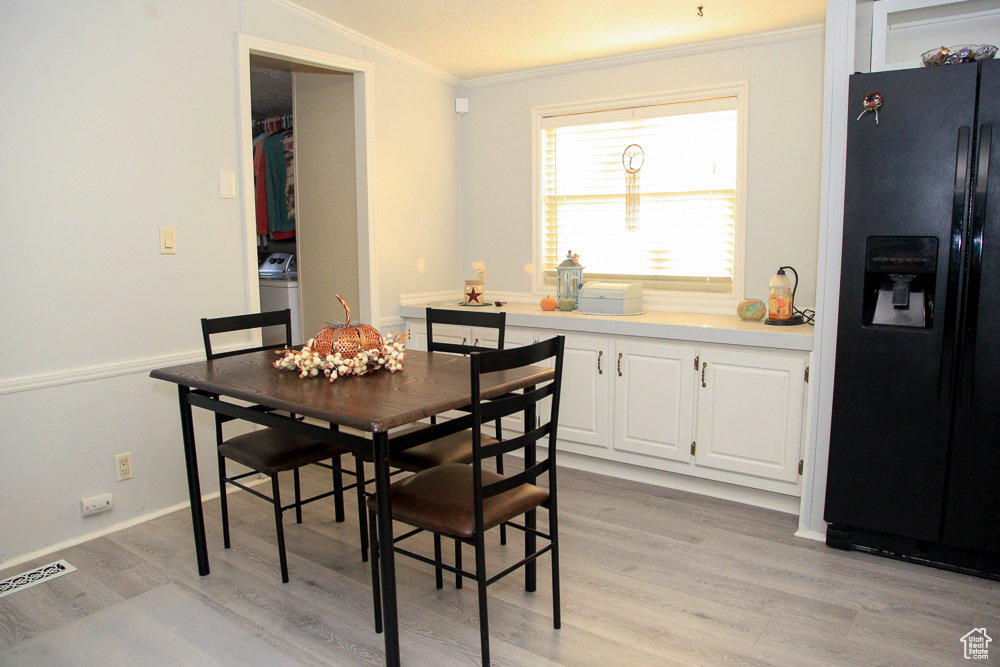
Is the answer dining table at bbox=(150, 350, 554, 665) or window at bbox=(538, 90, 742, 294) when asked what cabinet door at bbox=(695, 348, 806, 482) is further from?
dining table at bbox=(150, 350, 554, 665)

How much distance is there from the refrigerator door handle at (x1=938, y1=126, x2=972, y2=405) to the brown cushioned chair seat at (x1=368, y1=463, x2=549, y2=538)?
1622 millimetres

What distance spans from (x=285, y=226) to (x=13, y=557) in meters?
3.02

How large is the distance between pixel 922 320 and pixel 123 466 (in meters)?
3.46

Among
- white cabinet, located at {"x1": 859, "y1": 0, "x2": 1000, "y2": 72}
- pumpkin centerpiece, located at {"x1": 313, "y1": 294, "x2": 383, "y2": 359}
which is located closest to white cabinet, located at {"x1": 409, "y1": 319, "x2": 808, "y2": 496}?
white cabinet, located at {"x1": 859, "y1": 0, "x2": 1000, "y2": 72}

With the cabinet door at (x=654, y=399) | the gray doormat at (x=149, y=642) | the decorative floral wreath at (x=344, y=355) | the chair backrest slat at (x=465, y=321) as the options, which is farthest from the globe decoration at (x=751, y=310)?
the gray doormat at (x=149, y=642)

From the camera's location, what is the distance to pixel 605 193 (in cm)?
425

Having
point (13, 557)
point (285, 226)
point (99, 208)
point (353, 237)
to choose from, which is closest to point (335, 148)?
point (353, 237)

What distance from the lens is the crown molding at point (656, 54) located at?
349cm

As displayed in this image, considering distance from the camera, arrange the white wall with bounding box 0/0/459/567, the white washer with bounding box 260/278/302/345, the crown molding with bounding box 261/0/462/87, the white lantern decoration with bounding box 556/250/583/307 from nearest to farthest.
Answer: the white wall with bounding box 0/0/459/567 → the crown molding with bounding box 261/0/462/87 → the white lantern decoration with bounding box 556/250/583/307 → the white washer with bounding box 260/278/302/345

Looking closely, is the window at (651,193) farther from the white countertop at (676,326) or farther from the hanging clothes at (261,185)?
the hanging clothes at (261,185)

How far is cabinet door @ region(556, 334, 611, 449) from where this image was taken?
364cm

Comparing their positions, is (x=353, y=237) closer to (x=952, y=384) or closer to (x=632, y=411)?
(x=632, y=411)

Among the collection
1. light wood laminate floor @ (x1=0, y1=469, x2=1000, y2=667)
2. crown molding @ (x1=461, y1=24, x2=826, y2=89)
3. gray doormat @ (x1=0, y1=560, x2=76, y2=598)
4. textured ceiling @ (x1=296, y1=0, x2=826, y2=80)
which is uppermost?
textured ceiling @ (x1=296, y1=0, x2=826, y2=80)

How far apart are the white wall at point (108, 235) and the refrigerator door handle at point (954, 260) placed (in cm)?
310
